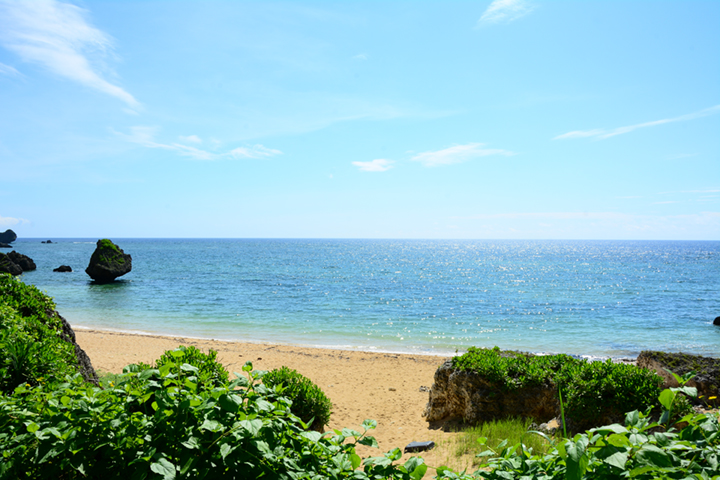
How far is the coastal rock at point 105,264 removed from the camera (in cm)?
4479

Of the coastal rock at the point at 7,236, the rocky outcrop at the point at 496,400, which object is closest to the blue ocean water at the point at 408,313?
the rocky outcrop at the point at 496,400

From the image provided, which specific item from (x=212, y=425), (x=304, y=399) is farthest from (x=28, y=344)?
(x=304, y=399)

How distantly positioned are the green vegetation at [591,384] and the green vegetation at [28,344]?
22.9 ft

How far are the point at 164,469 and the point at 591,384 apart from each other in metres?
7.08

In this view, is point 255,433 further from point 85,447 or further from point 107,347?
point 107,347

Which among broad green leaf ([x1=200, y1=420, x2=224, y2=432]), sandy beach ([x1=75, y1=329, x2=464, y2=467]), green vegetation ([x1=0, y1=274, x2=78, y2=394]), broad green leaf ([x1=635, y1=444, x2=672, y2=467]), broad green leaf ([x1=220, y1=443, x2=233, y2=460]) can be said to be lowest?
sandy beach ([x1=75, y1=329, x2=464, y2=467])

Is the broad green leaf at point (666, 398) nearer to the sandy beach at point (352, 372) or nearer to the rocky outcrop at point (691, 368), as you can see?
the sandy beach at point (352, 372)

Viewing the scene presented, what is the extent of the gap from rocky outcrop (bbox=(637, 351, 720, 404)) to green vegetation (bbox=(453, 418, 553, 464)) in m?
2.71

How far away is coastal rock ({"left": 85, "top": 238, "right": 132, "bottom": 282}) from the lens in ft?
147

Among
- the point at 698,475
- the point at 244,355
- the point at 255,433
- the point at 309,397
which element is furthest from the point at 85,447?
the point at 244,355

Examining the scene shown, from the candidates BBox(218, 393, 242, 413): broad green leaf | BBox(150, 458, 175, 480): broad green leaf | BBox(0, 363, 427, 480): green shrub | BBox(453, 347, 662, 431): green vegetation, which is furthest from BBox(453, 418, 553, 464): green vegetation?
BBox(150, 458, 175, 480): broad green leaf

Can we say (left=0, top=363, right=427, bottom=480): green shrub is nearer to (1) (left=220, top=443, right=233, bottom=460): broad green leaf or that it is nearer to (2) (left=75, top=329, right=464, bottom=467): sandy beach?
(1) (left=220, top=443, right=233, bottom=460): broad green leaf

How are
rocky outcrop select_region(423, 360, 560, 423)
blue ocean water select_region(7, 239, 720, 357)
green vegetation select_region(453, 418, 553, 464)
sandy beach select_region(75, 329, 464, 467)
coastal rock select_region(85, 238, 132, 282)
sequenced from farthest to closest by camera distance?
coastal rock select_region(85, 238, 132, 282)
blue ocean water select_region(7, 239, 720, 357)
sandy beach select_region(75, 329, 464, 467)
rocky outcrop select_region(423, 360, 560, 423)
green vegetation select_region(453, 418, 553, 464)

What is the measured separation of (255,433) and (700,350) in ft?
88.6
